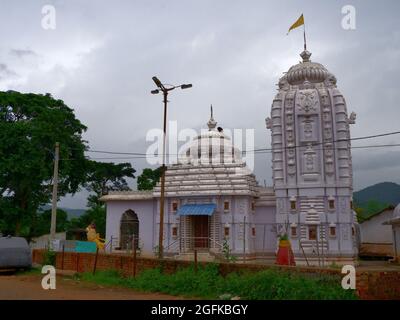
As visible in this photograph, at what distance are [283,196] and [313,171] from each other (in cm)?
247

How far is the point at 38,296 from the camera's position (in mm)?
13789

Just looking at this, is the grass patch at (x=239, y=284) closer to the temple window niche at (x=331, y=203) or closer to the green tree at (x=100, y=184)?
the temple window niche at (x=331, y=203)

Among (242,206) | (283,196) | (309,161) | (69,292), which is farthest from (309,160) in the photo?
(69,292)

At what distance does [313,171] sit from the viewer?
92.7 feet

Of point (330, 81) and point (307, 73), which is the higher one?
point (307, 73)

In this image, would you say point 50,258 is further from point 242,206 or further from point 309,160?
point 309,160

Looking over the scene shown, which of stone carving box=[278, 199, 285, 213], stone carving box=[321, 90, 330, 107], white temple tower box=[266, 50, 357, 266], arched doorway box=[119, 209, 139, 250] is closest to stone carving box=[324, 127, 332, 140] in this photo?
white temple tower box=[266, 50, 357, 266]

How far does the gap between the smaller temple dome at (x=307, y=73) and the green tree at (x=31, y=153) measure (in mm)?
17158

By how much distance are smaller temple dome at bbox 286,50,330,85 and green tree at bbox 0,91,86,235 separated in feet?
56.3

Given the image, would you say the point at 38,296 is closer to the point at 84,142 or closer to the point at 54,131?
the point at 54,131

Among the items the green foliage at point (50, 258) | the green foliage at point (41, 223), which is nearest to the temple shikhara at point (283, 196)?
the green foliage at point (50, 258)

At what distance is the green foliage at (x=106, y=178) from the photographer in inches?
1893
